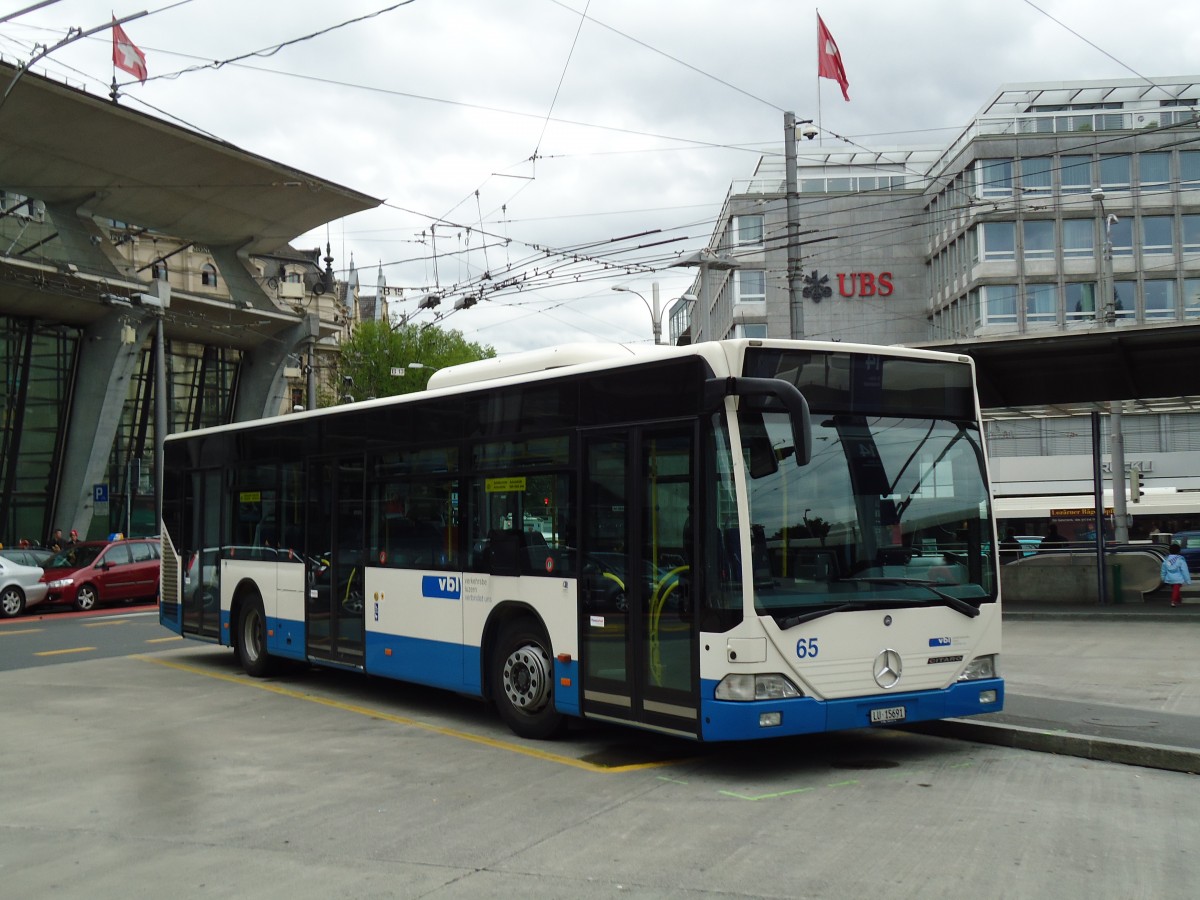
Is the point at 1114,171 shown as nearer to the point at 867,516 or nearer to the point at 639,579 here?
the point at 867,516

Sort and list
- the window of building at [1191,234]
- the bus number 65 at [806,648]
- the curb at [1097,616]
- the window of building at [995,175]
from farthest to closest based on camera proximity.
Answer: the window of building at [1191,234]
the window of building at [995,175]
the curb at [1097,616]
the bus number 65 at [806,648]

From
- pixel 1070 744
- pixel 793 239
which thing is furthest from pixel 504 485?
pixel 793 239

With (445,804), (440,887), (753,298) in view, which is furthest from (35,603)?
(753,298)

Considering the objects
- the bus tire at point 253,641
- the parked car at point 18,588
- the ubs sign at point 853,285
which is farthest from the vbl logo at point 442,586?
the ubs sign at point 853,285

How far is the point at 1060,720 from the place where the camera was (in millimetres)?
9977

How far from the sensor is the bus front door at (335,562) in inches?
501

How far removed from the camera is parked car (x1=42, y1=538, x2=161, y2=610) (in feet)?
93.2

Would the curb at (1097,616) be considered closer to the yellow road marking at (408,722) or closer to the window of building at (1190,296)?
the yellow road marking at (408,722)

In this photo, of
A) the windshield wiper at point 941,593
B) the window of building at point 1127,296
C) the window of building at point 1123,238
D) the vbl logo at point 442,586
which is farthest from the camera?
the window of building at point 1127,296

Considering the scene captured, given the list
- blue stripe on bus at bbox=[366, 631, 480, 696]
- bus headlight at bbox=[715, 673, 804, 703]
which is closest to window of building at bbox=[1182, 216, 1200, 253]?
blue stripe on bus at bbox=[366, 631, 480, 696]

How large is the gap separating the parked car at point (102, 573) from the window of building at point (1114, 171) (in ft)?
138

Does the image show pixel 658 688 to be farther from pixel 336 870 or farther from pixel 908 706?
pixel 336 870

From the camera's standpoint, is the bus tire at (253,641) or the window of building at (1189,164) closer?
the bus tire at (253,641)

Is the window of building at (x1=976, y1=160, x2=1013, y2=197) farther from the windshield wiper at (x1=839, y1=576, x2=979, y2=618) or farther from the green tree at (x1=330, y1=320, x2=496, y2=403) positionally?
the windshield wiper at (x1=839, y1=576, x2=979, y2=618)
